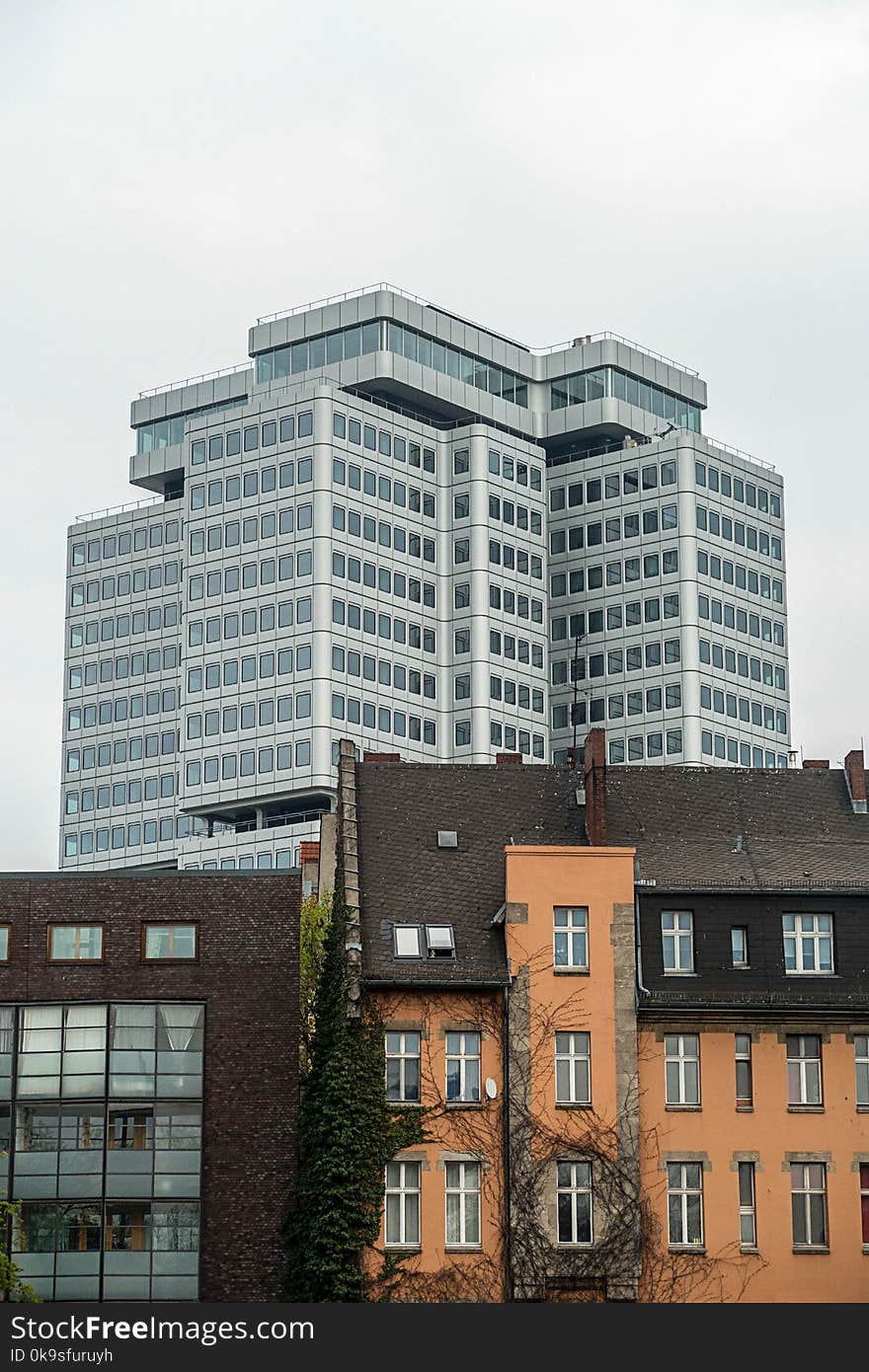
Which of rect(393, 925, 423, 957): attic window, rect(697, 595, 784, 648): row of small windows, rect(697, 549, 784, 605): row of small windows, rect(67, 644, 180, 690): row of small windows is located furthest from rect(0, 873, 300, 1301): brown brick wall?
rect(67, 644, 180, 690): row of small windows

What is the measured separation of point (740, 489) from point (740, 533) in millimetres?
3442

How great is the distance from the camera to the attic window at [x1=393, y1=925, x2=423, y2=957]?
6712 cm

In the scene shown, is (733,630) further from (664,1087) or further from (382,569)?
(664,1087)

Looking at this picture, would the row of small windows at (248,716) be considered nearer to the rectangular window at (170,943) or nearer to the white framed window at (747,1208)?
the rectangular window at (170,943)

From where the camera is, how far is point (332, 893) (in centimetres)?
7094

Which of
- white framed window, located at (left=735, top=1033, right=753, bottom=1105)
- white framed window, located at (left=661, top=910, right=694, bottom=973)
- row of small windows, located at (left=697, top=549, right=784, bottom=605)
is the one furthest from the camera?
row of small windows, located at (left=697, top=549, right=784, bottom=605)

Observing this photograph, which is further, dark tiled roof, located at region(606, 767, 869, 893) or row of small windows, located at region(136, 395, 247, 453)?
row of small windows, located at region(136, 395, 247, 453)

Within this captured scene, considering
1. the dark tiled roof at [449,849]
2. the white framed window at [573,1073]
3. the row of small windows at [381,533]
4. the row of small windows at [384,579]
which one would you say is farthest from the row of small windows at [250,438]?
the white framed window at [573,1073]

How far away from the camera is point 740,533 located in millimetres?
180250

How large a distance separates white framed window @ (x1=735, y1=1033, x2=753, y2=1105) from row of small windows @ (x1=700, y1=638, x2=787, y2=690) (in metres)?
107

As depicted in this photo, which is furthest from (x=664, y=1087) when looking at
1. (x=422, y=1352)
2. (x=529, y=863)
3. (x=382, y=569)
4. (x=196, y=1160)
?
(x=382, y=569)

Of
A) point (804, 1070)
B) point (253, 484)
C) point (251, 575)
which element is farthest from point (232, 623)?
point (804, 1070)

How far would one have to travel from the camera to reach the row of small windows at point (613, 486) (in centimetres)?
17762

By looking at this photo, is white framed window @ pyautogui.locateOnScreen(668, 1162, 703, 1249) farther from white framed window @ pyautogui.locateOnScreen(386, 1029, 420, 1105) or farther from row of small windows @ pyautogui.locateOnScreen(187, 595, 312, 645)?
row of small windows @ pyautogui.locateOnScreen(187, 595, 312, 645)
